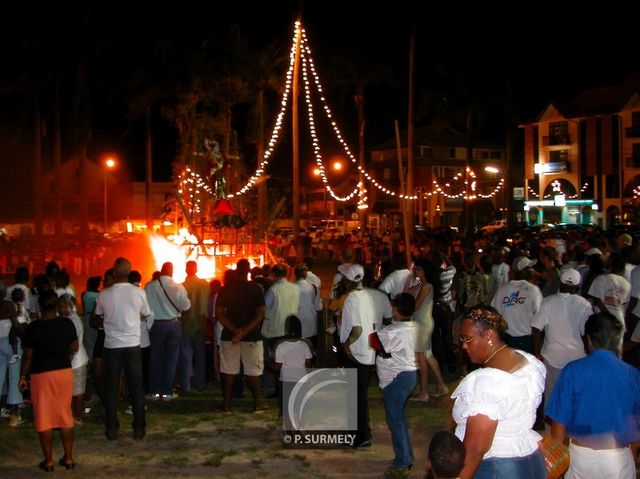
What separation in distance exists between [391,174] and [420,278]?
6308 cm

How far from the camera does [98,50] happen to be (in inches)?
1467

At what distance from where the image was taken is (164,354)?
9570 millimetres

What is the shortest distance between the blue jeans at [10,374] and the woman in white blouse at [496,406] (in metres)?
6.24

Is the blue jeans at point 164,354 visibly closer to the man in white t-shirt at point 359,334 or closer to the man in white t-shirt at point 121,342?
the man in white t-shirt at point 121,342

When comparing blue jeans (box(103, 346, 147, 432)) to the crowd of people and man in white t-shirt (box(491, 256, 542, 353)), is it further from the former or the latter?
man in white t-shirt (box(491, 256, 542, 353))

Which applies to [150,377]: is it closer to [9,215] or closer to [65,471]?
[65,471]

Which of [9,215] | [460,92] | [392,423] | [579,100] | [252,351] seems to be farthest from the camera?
[579,100]

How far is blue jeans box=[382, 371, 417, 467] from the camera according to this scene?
6.60 m

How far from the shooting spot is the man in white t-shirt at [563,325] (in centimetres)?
684

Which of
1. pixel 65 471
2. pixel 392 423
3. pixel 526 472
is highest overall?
pixel 526 472

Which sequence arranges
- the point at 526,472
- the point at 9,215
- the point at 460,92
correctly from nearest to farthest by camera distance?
the point at 526,472
the point at 460,92
the point at 9,215

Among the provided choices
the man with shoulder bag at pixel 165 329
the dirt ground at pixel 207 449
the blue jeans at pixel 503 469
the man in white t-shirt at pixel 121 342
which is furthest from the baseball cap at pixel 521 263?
the blue jeans at pixel 503 469

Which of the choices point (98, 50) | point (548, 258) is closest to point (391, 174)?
point (98, 50)

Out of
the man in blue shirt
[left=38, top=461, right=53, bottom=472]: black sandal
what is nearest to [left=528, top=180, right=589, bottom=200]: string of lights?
[left=38, top=461, right=53, bottom=472]: black sandal
